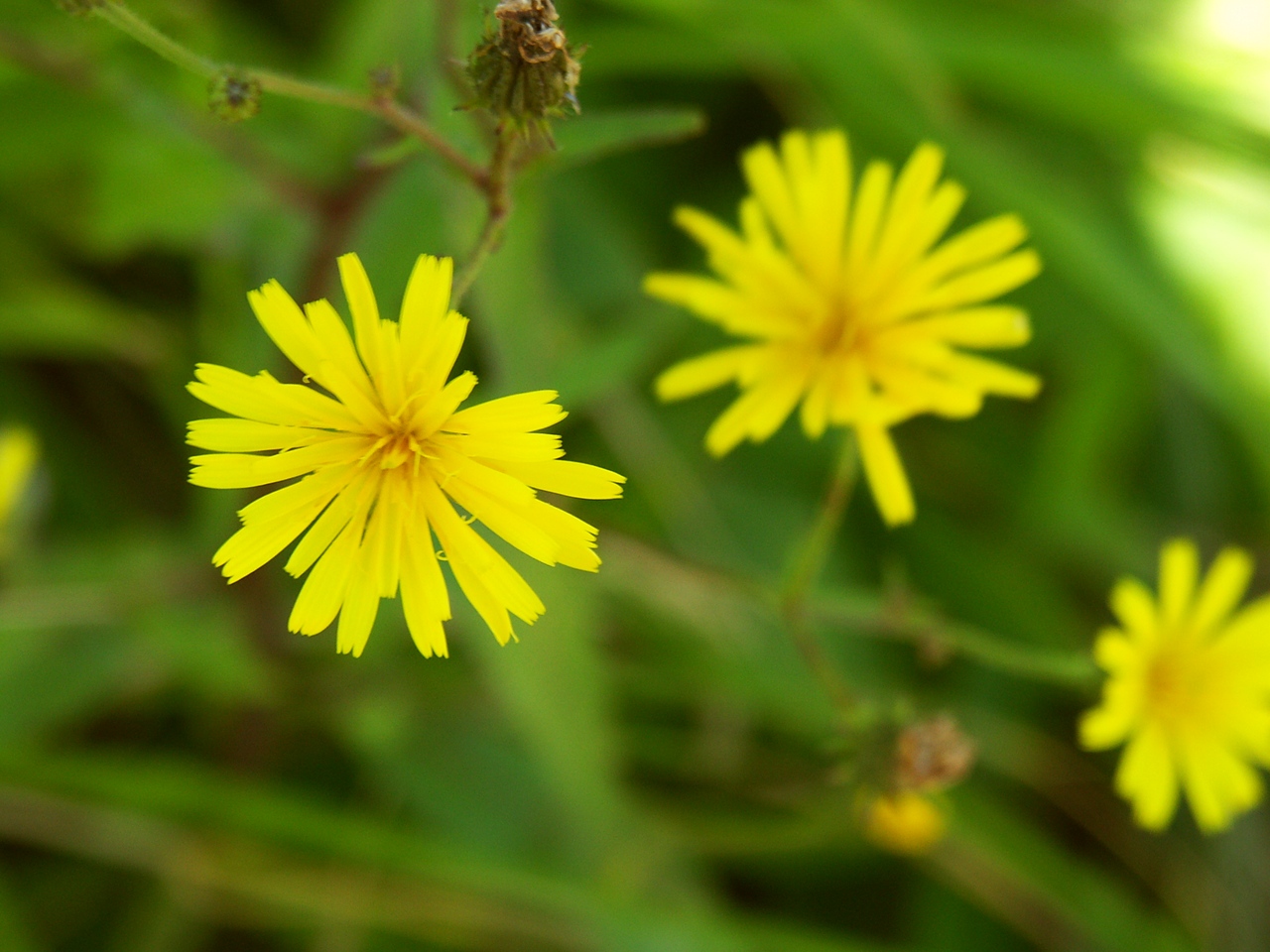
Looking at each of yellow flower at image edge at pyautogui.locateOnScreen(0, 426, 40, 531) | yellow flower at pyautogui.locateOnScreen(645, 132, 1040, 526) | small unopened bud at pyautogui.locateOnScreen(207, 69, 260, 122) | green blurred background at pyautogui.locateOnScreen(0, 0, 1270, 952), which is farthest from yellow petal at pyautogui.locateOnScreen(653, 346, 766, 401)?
yellow flower at image edge at pyautogui.locateOnScreen(0, 426, 40, 531)

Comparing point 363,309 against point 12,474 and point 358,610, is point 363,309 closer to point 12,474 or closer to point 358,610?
point 358,610

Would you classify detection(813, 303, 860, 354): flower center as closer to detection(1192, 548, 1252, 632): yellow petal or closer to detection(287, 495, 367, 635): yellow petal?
detection(287, 495, 367, 635): yellow petal

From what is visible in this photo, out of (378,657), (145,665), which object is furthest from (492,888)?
(145,665)

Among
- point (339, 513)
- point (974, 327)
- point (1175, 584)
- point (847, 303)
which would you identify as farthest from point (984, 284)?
point (339, 513)

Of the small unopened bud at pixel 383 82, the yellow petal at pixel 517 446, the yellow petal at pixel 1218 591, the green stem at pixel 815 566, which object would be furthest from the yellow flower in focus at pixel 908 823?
the small unopened bud at pixel 383 82

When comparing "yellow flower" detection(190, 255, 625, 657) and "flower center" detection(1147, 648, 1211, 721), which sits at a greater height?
"flower center" detection(1147, 648, 1211, 721)

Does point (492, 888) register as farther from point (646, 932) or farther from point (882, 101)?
point (882, 101)

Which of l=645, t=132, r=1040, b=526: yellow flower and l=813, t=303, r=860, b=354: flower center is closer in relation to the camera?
l=645, t=132, r=1040, b=526: yellow flower
